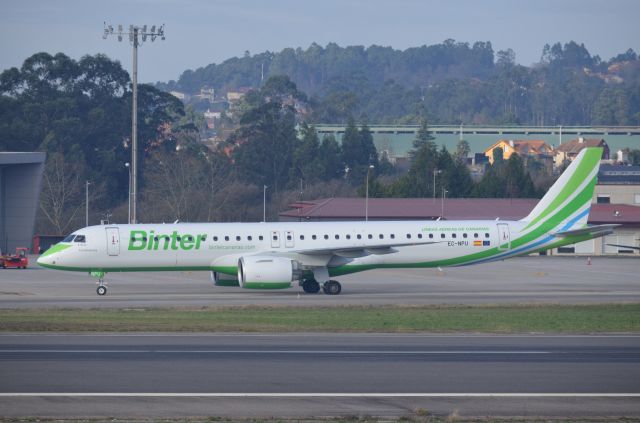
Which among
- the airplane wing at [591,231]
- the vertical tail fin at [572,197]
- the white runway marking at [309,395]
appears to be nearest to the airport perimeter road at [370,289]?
the airplane wing at [591,231]

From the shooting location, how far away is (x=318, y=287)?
1750 inches

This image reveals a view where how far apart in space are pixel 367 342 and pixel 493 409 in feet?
27.8

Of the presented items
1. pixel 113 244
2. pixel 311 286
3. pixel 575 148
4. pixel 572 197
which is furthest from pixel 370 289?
pixel 575 148

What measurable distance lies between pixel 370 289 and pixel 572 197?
9560 mm

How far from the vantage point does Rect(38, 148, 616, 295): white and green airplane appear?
→ 43.3 metres

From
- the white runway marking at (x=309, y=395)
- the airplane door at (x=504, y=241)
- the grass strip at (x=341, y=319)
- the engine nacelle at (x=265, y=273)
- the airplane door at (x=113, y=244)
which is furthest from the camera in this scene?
the airplane door at (x=504, y=241)

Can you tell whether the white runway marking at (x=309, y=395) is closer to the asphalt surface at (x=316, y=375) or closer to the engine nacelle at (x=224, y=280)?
the asphalt surface at (x=316, y=375)

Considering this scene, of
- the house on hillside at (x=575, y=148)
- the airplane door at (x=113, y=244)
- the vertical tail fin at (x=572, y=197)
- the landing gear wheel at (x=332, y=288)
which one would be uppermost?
the house on hillside at (x=575, y=148)

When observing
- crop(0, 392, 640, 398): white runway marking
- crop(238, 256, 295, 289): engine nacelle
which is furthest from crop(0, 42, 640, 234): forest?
crop(0, 392, 640, 398): white runway marking

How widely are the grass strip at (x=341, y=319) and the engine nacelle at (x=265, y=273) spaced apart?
4879mm

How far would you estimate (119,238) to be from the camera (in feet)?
143

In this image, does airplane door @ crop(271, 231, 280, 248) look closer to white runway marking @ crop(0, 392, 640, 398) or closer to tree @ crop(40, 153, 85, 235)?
white runway marking @ crop(0, 392, 640, 398)

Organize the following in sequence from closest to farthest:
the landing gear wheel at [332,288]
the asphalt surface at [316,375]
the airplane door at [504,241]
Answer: the asphalt surface at [316,375], the landing gear wheel at [332,288], the airplane door at [504,241]

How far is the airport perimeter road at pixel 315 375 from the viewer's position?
60.4ft
